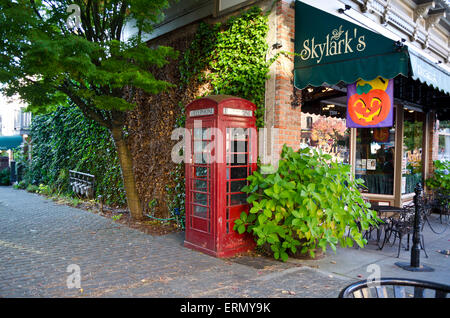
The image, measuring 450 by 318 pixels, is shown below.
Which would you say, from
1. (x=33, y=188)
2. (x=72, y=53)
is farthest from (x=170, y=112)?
(x=33, y=188)

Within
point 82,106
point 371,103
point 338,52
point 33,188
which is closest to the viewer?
point 338,52

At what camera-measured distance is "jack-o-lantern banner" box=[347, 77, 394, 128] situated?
5930 millimetres

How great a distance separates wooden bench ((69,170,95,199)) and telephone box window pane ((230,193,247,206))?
6860 mm

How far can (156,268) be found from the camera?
5.37 m

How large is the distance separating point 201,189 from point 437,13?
900 cm

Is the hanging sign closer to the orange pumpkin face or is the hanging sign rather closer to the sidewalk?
the sidewalk

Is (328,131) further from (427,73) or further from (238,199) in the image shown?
(238,199)

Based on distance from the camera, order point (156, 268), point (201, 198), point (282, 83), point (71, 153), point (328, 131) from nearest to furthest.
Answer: point (156, 268) < point (282, 83) < point (201, 198) < point (328, 131) < point (71, 153)

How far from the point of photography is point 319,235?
540 cm

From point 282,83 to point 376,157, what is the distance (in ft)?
15.8

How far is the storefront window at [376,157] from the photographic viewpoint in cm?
954

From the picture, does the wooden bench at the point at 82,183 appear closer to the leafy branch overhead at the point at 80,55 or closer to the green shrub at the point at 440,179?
the leafy branch overhead at the point at 80,55

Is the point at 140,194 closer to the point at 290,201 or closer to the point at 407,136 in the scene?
the point at 290,201
